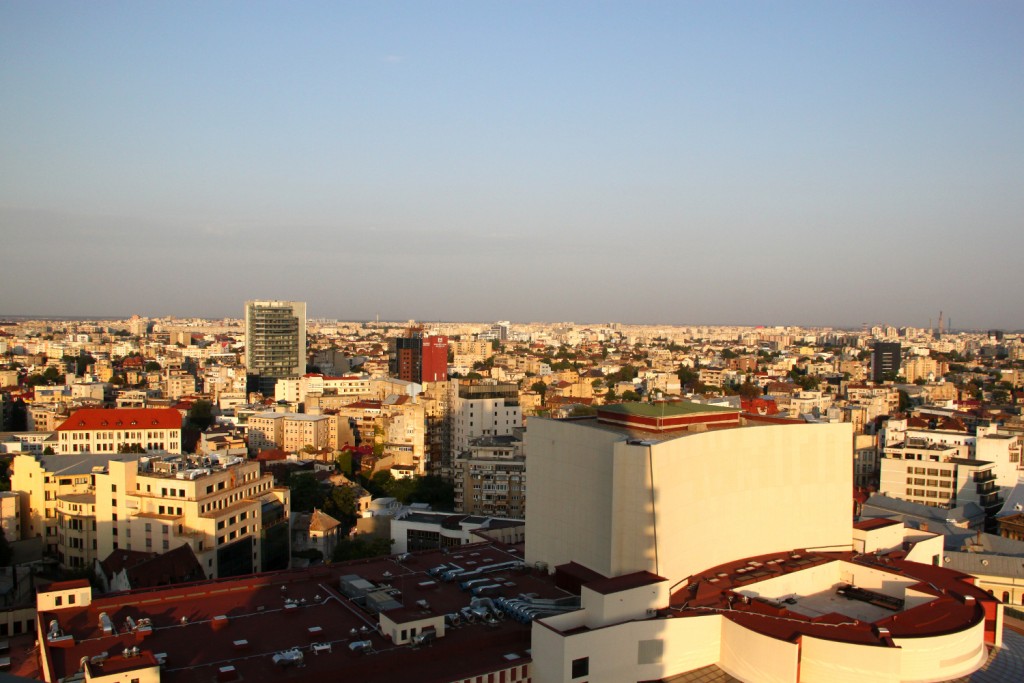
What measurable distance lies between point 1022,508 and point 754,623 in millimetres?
15523

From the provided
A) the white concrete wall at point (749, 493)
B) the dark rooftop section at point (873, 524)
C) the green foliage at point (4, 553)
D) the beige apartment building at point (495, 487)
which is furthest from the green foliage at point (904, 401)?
the green foliage at point (4, 553)

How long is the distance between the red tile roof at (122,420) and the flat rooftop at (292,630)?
19.1 metres

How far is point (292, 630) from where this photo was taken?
12.6 m

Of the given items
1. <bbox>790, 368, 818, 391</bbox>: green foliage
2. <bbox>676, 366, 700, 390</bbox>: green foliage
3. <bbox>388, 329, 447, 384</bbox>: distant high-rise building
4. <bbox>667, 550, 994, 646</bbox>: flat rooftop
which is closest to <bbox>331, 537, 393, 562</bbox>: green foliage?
<bbox>667, 550, 994, 646</bbox>: flat rooftop

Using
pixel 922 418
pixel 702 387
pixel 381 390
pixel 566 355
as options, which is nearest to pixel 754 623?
pixel 922 418

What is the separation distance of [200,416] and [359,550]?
2552 cm

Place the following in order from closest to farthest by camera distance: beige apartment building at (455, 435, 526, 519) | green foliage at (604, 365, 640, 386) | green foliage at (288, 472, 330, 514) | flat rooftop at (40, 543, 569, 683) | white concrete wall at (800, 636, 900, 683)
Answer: flat rooftop at (40, 543, 569, 683)
white concrete wall at (800, 636, 900, 683)
green foliage at (288, 472, 330, 514)
beige apartment building at (455, 435, 526, 519)
green foliage at (604, 365, 640, 386)

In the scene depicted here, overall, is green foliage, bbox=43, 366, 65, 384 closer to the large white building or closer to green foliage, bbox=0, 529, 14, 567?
green foliage, bbox=0, 529, 14, 567

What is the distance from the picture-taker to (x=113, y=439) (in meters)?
31.3

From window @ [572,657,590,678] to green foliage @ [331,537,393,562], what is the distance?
913 centimetres

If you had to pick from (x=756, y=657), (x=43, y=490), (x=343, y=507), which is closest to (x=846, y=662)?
(x=756, y=657)

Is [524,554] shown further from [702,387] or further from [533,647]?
[702,387]

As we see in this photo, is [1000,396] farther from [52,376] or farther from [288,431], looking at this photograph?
[52,376]

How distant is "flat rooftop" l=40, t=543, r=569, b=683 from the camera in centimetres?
1116
